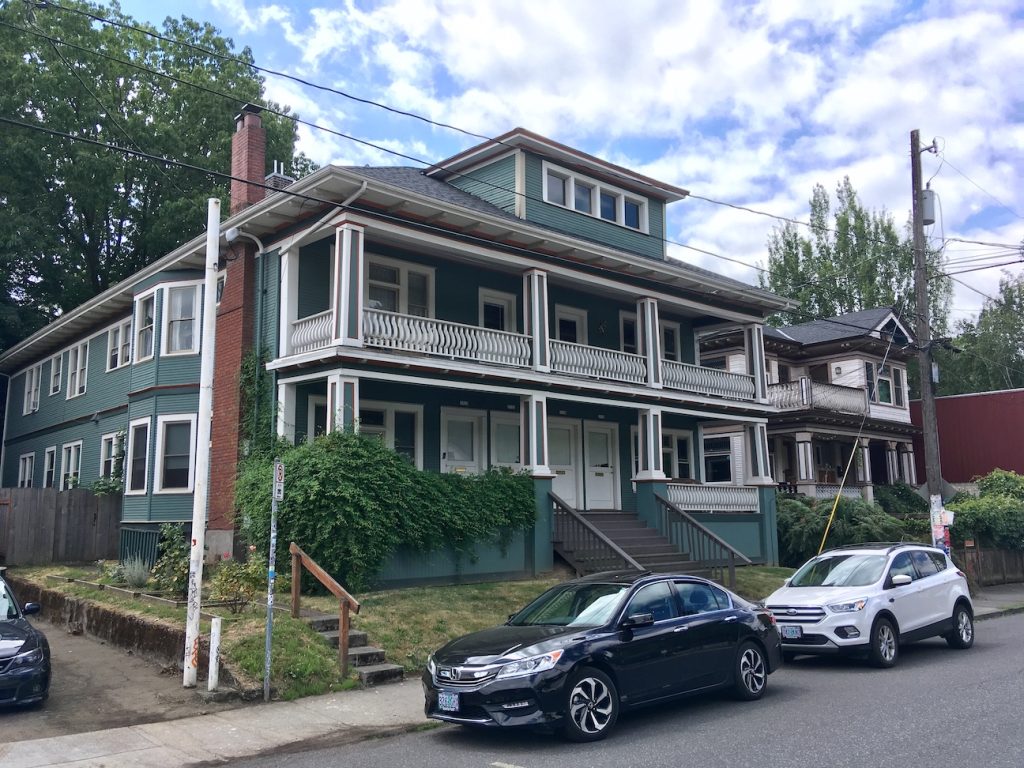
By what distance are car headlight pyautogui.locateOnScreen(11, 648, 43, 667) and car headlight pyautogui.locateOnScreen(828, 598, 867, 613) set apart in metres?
9.83

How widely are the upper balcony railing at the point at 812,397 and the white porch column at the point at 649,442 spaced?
10.9 meters

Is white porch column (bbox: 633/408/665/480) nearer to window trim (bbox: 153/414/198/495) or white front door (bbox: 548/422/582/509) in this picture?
white front door (bbox: 548/422/582/509)

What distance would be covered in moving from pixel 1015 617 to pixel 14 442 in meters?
32.0

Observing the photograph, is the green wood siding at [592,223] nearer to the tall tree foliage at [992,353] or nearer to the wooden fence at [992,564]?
the wooden fence at [992,564]

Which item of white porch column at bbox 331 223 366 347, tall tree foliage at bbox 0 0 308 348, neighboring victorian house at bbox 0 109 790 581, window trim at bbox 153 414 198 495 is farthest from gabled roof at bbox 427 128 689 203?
tall tree foliage at bbox 0 0 308 348

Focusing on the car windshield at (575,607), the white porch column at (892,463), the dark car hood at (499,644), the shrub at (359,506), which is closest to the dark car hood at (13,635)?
Result: the shrub at (359,506)

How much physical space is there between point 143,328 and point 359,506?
33.3 feet

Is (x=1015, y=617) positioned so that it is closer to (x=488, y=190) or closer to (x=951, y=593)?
(x=951, y=593)

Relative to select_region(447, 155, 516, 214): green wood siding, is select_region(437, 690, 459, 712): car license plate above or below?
below

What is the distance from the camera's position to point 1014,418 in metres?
39.1

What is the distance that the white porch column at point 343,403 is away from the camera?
51.9 feet

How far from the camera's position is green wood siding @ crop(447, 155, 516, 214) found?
22.2 metres

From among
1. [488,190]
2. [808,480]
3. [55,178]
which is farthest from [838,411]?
[55,178]

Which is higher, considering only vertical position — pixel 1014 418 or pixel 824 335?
pixel 824 335
